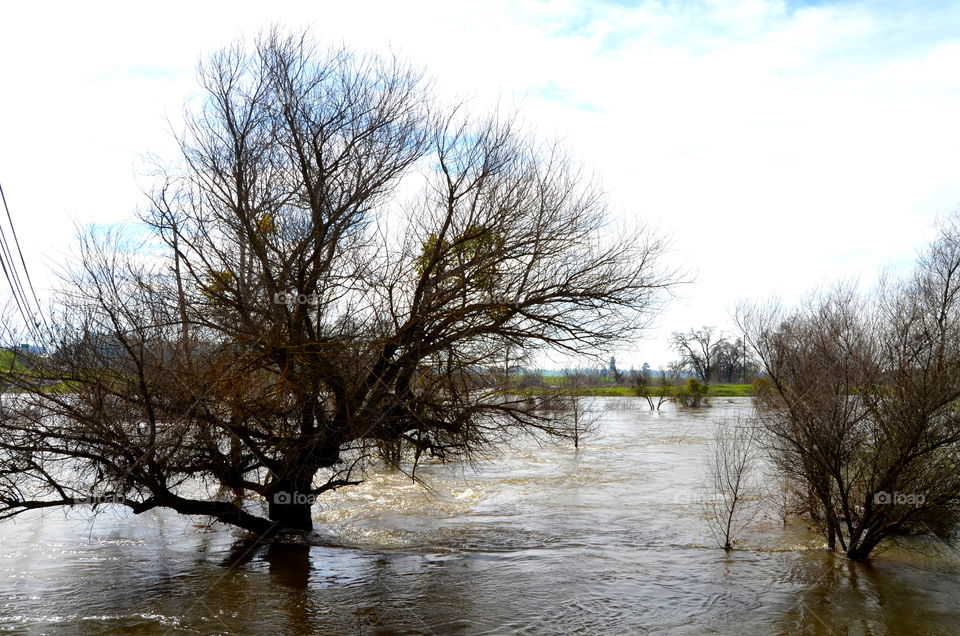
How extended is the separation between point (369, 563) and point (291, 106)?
8821 mm

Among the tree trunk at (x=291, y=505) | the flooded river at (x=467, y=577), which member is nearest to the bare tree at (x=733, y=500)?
the flooded river at (x=467, y=577)

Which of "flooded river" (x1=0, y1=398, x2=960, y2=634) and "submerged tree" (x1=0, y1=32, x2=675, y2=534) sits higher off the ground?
"submerged tree" (x1=0, y1=32, x2=675, y2=534)

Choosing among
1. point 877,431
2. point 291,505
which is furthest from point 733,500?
point 291,505

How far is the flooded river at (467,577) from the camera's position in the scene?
11.3 metres

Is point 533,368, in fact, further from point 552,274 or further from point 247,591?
point 247,591

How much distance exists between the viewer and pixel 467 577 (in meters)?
13.6

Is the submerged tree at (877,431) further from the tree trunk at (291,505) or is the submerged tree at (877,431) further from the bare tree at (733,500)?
the tree trunk at (291,505)

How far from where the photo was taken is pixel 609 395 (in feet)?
224

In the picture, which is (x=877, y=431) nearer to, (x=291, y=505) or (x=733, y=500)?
(x=733, y=500)

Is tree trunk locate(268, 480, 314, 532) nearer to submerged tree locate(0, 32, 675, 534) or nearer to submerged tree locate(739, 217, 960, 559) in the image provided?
submerged tree locate(0, 32, 675, 534)

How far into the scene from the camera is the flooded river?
11.3 m

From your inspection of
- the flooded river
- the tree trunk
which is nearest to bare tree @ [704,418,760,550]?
the flooded river

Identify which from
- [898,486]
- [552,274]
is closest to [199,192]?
[552,274]

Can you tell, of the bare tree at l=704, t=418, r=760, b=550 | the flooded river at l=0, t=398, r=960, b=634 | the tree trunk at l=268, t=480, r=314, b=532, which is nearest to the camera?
the flooded river at l=0, t=398, r=960, b=634
